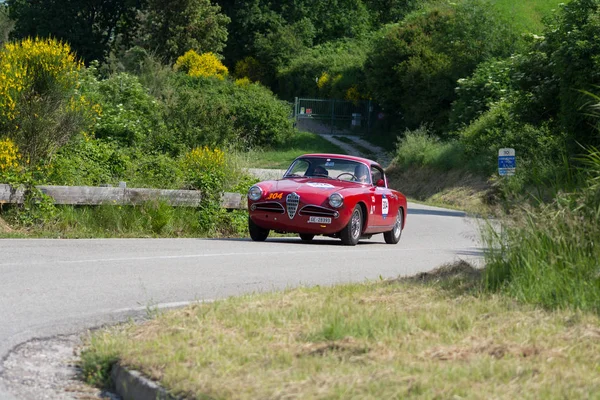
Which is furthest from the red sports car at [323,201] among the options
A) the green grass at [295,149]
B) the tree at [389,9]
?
the tree at [389,9]

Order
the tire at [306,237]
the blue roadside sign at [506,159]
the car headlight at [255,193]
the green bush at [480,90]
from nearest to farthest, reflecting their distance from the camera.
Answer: the car headlight at [255,193]
the tire at [306,237]
the blue roadside sign at [506,159]
the green bush at [480,90]

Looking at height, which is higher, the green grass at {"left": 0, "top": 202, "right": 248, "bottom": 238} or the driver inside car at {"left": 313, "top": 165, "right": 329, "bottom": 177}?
the driver inside car at {"left": 313, "top": 165, "right": 329, "bottom": 177}

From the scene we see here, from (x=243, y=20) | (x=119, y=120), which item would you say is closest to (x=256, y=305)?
(x=119, y=120)

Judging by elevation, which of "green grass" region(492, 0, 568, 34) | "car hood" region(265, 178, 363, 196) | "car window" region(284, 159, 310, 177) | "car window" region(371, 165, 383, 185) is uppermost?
"green grass" region(492, 0, 568, 34)

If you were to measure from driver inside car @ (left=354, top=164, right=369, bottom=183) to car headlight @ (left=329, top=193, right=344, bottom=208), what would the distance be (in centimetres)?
145

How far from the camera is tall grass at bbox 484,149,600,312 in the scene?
26.2ft

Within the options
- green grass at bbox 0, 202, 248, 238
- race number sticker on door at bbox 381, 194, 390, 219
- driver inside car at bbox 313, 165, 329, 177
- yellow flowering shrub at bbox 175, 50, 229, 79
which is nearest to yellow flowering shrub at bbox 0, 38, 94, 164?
green grass at bbox 0, 202, 248, 238

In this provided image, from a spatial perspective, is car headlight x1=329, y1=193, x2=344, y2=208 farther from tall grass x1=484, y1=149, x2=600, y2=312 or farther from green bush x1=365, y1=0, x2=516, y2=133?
green bush x1=365, y1=0, x2=516, y2=133

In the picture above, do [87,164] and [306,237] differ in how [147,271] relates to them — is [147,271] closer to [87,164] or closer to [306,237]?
[306,237]

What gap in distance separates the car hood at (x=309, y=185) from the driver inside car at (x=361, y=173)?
0.92ft

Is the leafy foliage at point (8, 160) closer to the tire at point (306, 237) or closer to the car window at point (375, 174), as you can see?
the tire at point (306, 237)

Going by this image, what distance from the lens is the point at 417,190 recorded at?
46.6m

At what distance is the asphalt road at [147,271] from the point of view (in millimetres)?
8758

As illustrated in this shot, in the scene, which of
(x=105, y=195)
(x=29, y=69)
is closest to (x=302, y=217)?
(x=105, y=195)
